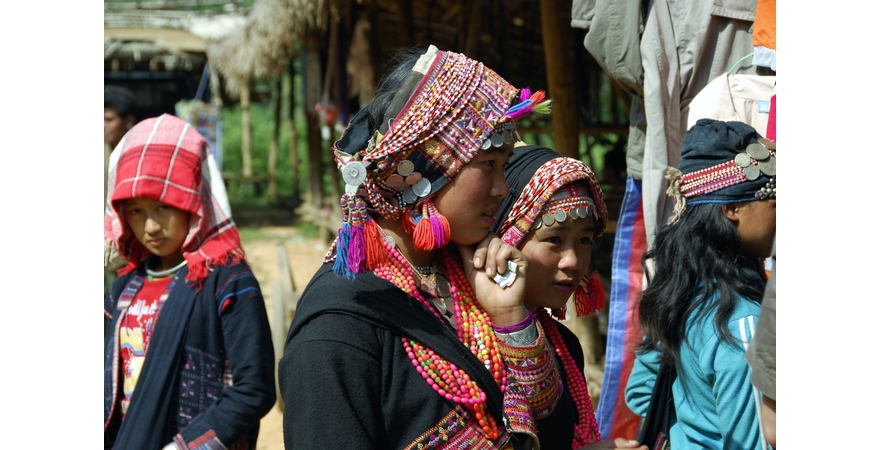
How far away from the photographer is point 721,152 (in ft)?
7.16

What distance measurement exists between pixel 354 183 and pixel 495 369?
20.9 inches

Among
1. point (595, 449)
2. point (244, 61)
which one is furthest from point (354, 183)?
point (244, 61)

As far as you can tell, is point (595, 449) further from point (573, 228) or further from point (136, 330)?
point (136, 330)

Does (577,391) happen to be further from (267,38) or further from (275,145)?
(275,145)

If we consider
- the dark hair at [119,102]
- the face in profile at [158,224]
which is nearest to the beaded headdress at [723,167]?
the face in profile at [158,224]

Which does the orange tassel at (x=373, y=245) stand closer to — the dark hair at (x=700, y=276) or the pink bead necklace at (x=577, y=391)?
the pink bead necklace at (x=577, y=391)

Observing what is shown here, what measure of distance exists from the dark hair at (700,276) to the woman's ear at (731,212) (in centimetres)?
1

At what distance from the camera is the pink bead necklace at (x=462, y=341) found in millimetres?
1644

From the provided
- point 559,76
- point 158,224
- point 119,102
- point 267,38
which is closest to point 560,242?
point 158,224

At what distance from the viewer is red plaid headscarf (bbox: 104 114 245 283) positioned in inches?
108

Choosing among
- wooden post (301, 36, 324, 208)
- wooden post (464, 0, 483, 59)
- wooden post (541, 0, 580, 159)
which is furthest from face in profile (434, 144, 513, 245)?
wooden post (301, 36, 324, 208)

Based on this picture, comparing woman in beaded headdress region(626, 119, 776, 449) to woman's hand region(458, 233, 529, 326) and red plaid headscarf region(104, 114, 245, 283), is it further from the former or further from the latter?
red plaid headscarf region(104, 114, 245, 283)

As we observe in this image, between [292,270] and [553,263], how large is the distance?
934 centimetres

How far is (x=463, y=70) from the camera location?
67.7 inches
